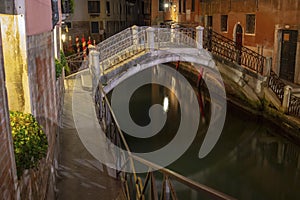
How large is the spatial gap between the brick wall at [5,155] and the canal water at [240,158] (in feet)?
20.0

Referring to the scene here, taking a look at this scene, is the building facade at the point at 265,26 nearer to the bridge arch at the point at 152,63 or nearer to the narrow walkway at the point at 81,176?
the bridge arch at the point at 152,63

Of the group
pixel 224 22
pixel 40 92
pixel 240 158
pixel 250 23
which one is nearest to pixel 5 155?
pixel 40 92

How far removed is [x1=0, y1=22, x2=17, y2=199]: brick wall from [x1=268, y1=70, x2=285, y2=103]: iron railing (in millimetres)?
11073

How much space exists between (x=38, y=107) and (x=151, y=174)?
5.74ft

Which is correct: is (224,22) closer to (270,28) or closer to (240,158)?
(270,28)

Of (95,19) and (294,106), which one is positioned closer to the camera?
(294,106)

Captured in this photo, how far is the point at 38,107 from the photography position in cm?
440

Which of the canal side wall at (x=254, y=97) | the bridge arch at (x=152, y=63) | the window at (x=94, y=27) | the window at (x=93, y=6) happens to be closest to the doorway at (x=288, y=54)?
the canal side wall at (x=254, y=97)

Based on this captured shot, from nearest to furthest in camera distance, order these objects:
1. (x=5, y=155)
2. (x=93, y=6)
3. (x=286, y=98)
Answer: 1. (x=5, y=155)
2. (x=286, y=98)
3. (x=93, y=6)

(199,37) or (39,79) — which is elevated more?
(199,37)

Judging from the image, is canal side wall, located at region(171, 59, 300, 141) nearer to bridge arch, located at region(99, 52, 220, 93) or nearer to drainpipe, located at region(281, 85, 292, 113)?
drainpipe, located at region(281, 85, 292, 113)

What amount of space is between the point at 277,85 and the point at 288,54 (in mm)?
2315

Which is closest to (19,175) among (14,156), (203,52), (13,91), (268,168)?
(14,156)

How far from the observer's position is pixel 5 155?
2637mm
